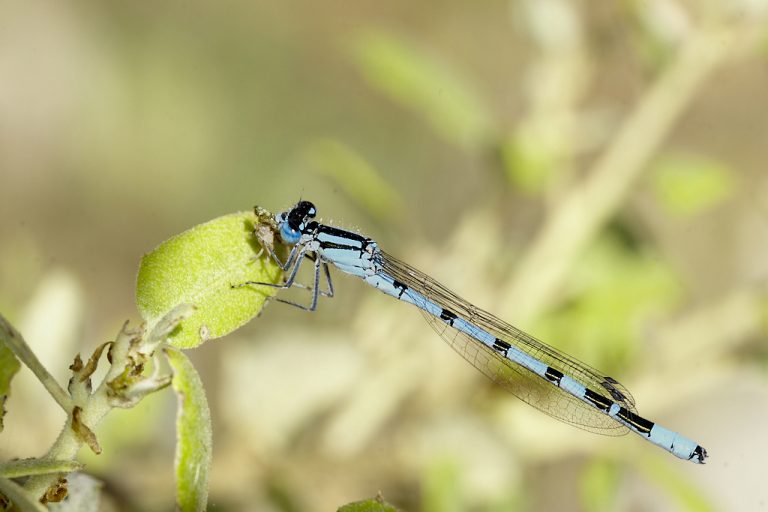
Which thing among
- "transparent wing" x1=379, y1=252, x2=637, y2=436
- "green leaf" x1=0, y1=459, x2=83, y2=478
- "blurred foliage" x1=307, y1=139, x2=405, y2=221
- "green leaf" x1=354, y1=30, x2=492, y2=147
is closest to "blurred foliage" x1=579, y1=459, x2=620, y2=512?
"transparent wing" x1=379, y1=252, x2=637, y2=436

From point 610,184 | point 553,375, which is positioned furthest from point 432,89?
point 553,375

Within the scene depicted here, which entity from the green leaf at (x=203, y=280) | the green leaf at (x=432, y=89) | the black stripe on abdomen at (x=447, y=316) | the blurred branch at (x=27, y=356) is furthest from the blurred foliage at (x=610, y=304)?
the blurred branch at (x=27, y=356)

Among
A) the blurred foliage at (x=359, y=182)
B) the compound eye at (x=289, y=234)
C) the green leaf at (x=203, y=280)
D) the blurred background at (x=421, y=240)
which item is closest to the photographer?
the green leaf at (x=203, y=280)

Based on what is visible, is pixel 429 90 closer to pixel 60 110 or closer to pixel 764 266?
pixel 764 266

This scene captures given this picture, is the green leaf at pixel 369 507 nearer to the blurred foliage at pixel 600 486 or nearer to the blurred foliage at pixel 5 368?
the blurred foliage at pixel 5 368

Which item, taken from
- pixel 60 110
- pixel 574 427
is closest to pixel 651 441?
pixel 574 427

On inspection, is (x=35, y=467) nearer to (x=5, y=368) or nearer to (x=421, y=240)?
(x=5, y=368)

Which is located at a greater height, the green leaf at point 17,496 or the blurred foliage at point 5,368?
the blurred foliage at point 5,368
